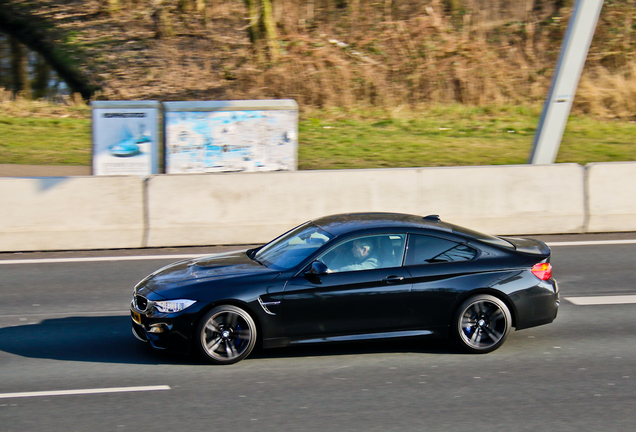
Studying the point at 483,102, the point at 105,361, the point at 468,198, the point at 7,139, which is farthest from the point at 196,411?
the point at 483,102

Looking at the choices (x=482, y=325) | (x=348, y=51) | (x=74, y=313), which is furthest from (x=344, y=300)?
(x=348, y=51)

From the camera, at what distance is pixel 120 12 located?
941 inches

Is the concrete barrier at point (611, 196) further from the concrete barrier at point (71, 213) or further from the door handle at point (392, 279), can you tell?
the concrete barrier at point (71, 213)

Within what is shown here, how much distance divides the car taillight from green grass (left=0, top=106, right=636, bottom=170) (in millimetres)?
7919

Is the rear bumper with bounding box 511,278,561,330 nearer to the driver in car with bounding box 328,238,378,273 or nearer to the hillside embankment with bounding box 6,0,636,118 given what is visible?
the driver in car with bounding box 328,238,378,273

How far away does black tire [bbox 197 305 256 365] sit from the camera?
665 centimetres

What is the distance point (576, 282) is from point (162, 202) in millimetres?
5871

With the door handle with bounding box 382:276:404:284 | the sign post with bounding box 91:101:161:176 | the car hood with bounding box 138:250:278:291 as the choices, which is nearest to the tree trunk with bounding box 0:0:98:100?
the sign post with bounding box 91:101:161:176

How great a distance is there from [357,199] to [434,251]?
441 centimetres

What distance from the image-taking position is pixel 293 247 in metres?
7.30

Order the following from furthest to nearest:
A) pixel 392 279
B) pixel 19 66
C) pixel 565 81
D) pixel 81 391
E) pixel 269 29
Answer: pixel 19 66 < pixel 269 29 < pixel 565 81 < pixel 392 279 < pixel 81 391

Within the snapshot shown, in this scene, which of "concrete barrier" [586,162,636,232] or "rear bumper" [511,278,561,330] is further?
"concrete barrier" [586,162,636,232]

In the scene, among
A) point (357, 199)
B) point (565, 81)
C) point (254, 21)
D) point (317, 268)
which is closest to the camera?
point (317, 268)

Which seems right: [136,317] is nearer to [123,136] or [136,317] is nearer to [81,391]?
[81,391]
